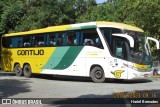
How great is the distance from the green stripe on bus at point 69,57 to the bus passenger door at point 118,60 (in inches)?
88.9

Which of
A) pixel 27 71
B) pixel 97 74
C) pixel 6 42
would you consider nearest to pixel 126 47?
pixel 97 74

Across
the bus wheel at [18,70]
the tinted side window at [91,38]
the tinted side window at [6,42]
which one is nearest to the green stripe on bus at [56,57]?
the tinted side window at [91,38]

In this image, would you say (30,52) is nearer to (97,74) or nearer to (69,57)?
(69,57)

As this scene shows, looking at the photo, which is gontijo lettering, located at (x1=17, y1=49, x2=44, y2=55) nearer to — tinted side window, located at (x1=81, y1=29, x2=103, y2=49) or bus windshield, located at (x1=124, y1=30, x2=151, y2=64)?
tinted side window, located at (x1=81, y1=29, x2=103, y2=49)

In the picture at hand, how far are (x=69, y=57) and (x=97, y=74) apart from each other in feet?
7.23

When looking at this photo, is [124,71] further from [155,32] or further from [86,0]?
[86,0]

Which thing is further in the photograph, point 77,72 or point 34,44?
point 34,44

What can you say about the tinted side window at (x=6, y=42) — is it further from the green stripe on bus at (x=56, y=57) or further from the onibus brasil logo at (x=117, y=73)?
the onibus brasil logo at (x=117, y=73)

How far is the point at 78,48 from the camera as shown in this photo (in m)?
21.5

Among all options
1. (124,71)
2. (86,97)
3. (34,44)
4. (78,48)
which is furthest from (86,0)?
(86,97)

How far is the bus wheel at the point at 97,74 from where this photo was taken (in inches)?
813

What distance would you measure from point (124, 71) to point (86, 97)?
245 inches

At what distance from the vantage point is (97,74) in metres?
20.9

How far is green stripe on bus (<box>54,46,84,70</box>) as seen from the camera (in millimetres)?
21641
